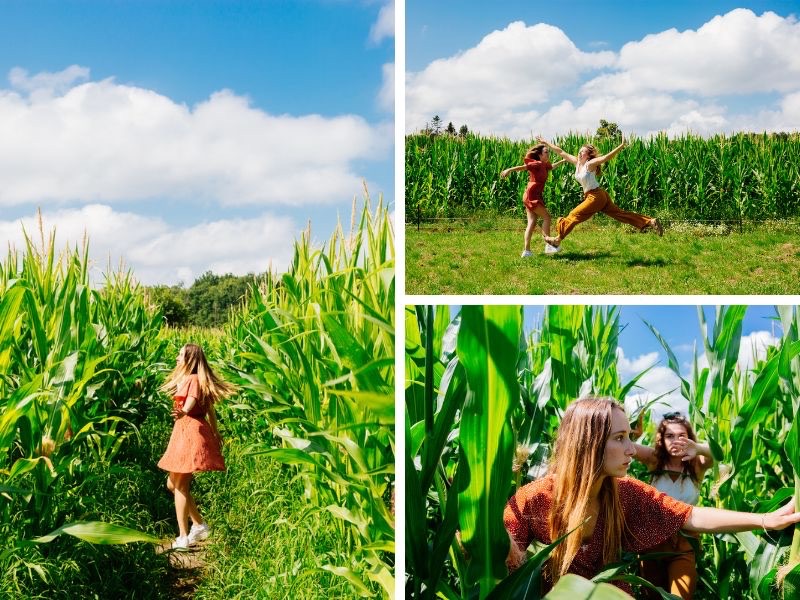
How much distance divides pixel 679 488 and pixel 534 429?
400 mm

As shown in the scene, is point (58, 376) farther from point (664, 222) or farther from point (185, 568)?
point (664, 222)

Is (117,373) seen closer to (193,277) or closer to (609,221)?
(193,277)

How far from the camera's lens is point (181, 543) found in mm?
2449

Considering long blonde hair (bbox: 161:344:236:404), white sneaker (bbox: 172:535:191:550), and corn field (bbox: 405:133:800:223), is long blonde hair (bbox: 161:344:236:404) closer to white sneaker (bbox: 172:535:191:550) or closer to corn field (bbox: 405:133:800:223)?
white sneaker (bbox: 172:535:191:550)

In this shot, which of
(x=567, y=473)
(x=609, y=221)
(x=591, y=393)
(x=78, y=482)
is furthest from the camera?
(x=609, y=221)

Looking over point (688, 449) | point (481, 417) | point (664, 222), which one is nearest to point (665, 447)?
point (688, 449)

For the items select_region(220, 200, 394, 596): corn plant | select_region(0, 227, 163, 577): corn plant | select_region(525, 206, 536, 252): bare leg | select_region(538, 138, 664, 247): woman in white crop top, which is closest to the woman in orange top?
select_region(220, 200, 394, 596): corn plant

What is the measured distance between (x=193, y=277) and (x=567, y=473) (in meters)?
1.39

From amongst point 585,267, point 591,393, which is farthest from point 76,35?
point 585,267

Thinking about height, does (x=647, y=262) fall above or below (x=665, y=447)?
above

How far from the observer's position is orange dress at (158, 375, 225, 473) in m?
2.44

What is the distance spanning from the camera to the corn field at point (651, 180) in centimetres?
709

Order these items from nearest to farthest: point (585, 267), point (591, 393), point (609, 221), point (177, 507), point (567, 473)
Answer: point (567, 473) < point (591, 393) < point (177, 507) < point (585, 267) < point (609, 221)

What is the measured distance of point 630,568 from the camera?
1954 millimetres
